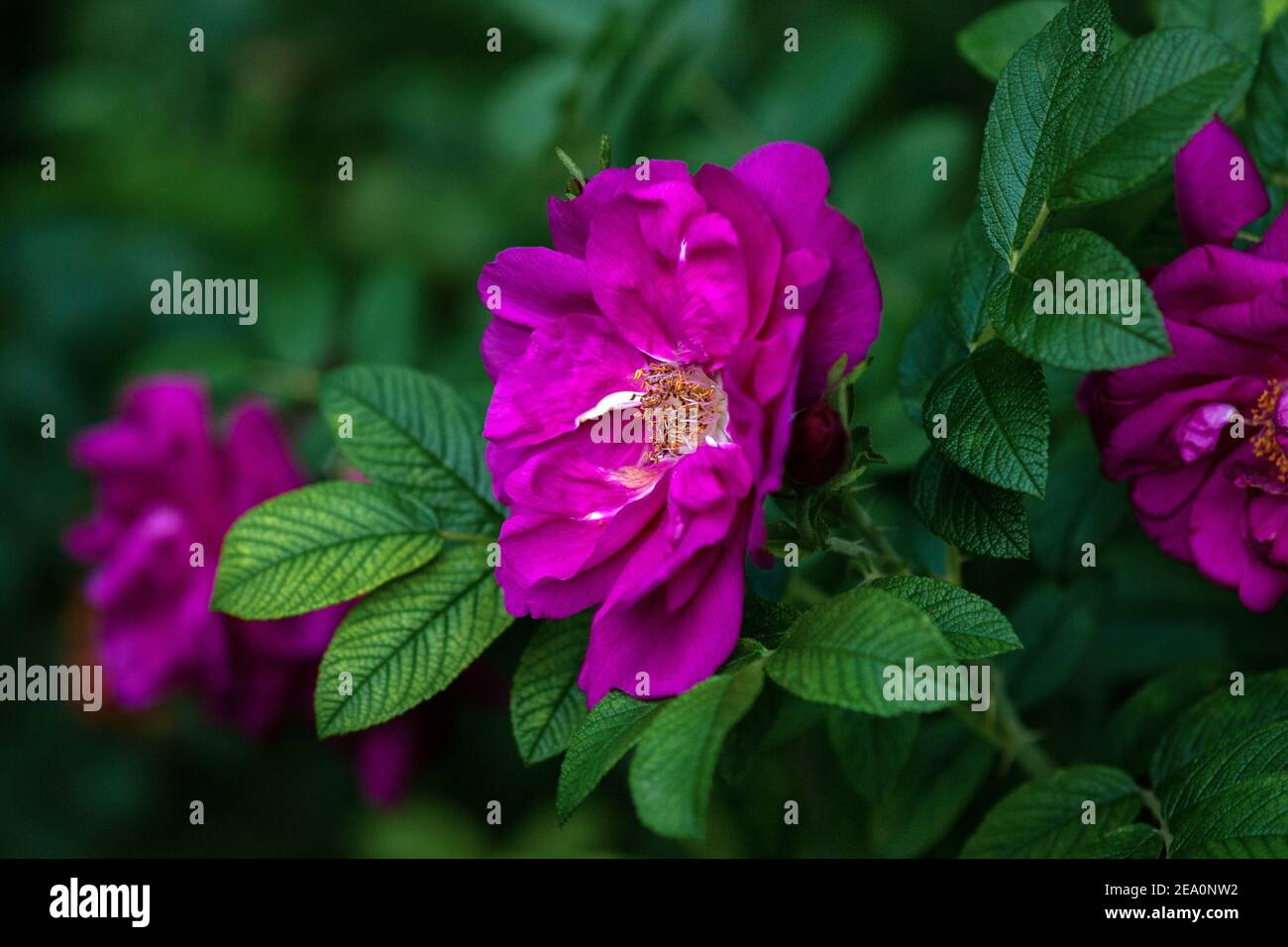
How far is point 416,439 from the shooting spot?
1.17 m

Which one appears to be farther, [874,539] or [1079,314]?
[874,539]

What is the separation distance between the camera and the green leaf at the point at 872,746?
1141mm

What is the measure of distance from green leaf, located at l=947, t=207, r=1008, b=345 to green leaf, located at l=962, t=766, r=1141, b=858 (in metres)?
0.37

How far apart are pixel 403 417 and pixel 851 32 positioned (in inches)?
40.3

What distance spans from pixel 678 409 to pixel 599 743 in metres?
0.28

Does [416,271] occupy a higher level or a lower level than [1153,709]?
higher

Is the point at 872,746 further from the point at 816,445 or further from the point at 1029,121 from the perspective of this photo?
the point at 1029,121

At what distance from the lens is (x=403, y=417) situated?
1.18 metres

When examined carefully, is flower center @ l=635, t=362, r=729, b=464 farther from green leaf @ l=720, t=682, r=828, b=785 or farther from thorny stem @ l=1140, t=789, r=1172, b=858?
thorny stem @ l=1140, t=789, r=1172, b=858

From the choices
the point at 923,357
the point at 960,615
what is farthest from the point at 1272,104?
the point at 960,615

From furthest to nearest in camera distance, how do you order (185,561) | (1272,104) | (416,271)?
(416,271) → (185,561) → (1272,104)
